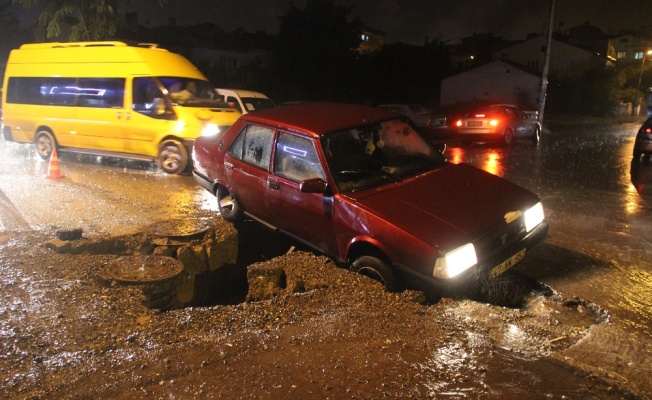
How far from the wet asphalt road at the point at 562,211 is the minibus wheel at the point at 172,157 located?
0.26 m

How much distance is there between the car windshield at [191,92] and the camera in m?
10.4

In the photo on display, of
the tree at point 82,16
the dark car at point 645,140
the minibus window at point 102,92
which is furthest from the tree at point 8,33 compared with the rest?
the dark car at point 645,140

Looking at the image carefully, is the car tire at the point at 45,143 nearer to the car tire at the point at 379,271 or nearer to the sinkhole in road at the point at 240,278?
the sinkhole in road at the point at 240,278

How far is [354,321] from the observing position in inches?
164

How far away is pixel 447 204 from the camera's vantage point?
4.73 m

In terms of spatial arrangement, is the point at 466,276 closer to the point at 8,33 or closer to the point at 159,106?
the point at 159,106

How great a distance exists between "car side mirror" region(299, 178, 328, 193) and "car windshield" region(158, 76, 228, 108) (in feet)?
20.4

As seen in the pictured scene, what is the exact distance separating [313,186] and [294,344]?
4.96 ft

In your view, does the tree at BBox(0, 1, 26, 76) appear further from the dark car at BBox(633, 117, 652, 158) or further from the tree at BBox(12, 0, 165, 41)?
the dark car at BBox(633, 117, 652, 158)

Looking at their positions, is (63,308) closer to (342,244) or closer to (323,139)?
(342,244)

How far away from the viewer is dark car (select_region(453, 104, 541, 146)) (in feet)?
52.7

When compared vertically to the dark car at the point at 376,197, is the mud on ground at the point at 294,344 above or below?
below

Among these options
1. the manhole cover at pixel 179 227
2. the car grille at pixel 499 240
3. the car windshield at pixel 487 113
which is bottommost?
the manhole cover at pixel 179 227

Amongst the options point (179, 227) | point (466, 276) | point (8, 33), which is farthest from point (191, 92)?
point (8, 33)
